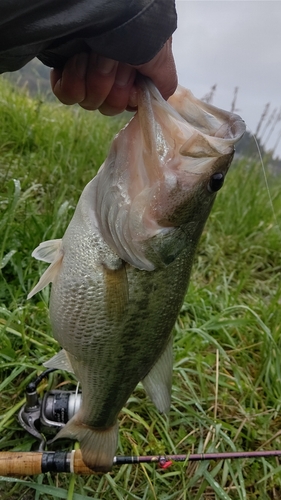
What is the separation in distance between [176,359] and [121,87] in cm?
159

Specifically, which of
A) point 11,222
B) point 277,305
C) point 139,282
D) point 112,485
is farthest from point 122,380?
point 277,305

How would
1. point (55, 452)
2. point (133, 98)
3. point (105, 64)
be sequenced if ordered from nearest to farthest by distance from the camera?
point (105, 64)
point (133, 98)
point (55, 452)

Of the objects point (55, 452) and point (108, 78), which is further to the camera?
point (55, 452)

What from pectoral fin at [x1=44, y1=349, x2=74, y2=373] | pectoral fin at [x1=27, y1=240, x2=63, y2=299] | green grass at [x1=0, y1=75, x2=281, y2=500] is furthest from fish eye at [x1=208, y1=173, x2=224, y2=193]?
green grass at [x1=0, y1=75, x2=281, y2=500]

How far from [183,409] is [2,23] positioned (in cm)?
203

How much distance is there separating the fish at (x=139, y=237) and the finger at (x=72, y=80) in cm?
19

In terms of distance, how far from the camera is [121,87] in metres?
1.62

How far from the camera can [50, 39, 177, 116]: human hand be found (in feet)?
5.19

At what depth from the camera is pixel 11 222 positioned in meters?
2.83

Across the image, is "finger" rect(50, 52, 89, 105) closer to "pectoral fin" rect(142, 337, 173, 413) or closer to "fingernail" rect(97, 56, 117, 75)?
"fingernail" rect(97, 56, 117, 75)

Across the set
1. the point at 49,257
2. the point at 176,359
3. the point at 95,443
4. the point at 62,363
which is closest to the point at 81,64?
the point at 49,257

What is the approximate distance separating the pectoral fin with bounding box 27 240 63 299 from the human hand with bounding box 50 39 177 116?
1.67 feet

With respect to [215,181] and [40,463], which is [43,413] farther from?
[215,181]

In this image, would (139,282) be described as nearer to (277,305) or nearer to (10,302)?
(10,302)
